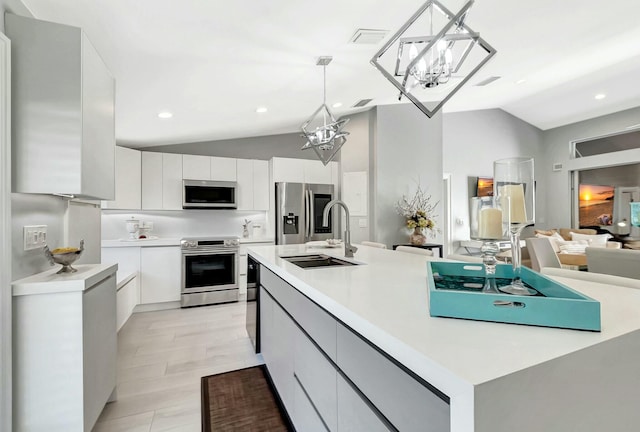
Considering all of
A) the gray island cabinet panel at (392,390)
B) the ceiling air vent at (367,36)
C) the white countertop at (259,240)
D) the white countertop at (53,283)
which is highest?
the ceiling air vent at (367,36)

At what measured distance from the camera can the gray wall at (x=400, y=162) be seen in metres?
4.79

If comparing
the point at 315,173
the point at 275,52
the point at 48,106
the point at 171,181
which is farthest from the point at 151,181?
the point at 48,106

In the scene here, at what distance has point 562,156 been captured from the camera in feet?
24.0

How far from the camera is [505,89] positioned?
5152mm

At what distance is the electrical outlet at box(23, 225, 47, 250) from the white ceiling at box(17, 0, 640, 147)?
115 cm

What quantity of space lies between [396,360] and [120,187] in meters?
4.39

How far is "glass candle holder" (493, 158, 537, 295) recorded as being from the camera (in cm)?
97

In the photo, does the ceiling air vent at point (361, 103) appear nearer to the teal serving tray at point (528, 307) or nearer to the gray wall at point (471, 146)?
the gray wall at point (471, 146)

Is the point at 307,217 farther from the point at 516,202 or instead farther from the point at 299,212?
the point at 516,202

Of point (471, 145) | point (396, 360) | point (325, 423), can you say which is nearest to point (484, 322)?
point (396, 360)

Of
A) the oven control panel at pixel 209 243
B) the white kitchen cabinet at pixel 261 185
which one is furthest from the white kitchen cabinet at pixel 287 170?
the oven control panel at pixel 209 243

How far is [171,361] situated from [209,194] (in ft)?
8.25

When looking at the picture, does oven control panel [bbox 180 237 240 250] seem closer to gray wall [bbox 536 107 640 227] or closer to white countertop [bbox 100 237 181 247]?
white countertop [bbox 100 237 181 247]

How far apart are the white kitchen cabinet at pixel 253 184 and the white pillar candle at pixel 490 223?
414 cm
